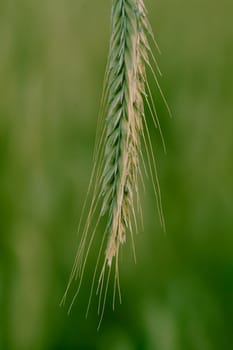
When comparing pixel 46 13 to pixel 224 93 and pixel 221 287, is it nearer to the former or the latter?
pixel 224 93

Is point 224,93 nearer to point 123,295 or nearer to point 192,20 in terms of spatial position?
point 192,20

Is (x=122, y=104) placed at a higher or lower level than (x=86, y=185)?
higher

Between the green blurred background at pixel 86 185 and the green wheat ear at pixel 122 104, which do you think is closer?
the green wheat ear at pixel 122 104

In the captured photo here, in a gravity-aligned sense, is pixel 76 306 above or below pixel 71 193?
below

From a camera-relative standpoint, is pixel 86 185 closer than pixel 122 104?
No

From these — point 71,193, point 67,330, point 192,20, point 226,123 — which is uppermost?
point 192,20

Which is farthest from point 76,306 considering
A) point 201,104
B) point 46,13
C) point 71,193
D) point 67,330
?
point 46,13

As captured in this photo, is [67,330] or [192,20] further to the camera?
[192,20]

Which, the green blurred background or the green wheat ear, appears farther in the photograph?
the green blurred background
